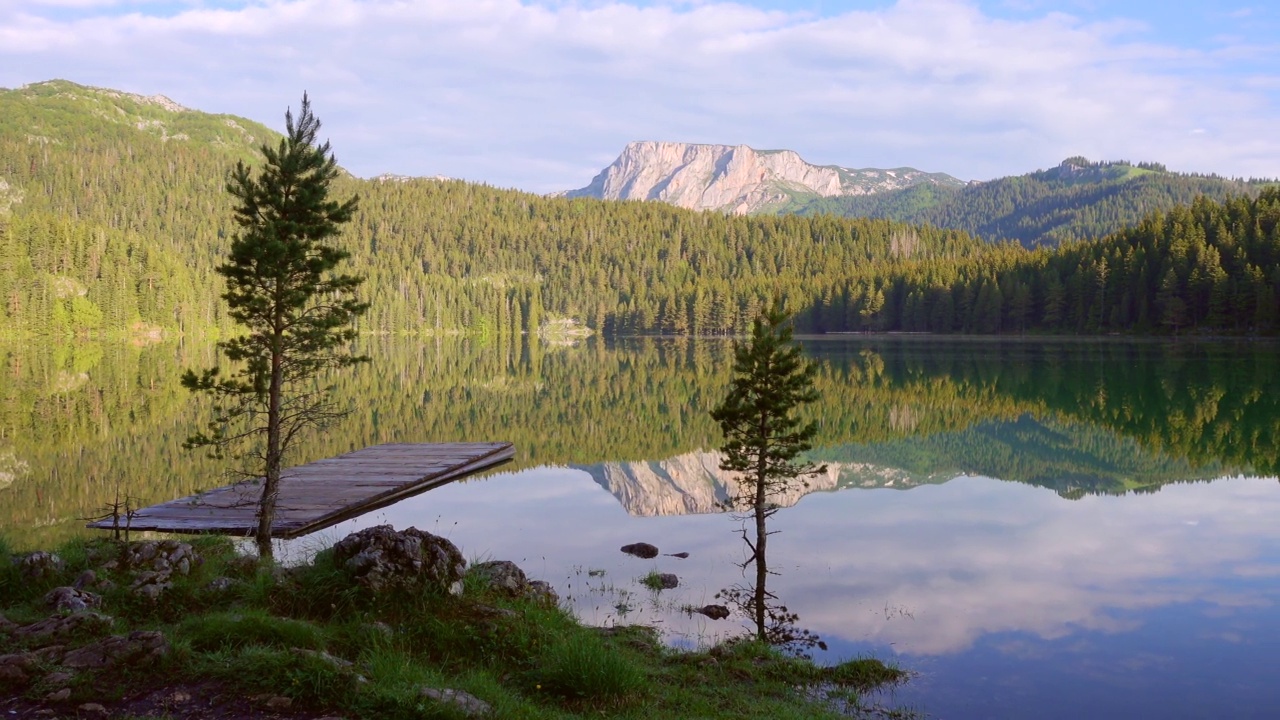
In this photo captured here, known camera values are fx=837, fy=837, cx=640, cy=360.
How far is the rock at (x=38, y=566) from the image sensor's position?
31.8 feet

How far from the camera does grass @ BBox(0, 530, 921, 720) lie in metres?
7.04

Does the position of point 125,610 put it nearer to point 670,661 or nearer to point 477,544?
point 670,661

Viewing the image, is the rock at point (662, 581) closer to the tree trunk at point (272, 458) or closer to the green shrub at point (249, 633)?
the tree trunk at point (272, 458)

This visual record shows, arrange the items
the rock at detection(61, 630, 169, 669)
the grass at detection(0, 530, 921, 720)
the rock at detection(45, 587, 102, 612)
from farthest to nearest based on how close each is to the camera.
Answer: the rock at detection(45, 587, 102, 612), the rock at detection(61, 630, 169, 669), the grass at detection(0, 530, 921, 720)

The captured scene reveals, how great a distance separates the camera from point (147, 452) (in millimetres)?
26156

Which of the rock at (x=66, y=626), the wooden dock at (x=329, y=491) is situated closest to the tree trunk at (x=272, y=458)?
the wooden dock at (x=329, y=491)

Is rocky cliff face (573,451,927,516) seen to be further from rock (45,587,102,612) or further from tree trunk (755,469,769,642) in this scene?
rock (45,587,102,612)

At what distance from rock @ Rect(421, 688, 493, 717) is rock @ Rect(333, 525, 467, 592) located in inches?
89.1

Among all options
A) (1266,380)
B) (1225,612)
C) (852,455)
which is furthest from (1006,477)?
(1266,380)

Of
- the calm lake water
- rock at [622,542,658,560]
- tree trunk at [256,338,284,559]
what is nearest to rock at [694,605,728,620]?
the calm lake water

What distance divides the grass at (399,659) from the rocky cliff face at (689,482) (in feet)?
36.9

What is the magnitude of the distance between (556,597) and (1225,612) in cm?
1034

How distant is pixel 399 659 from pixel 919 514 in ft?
53.6

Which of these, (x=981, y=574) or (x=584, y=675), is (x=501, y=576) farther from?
(x=981, y=574)
